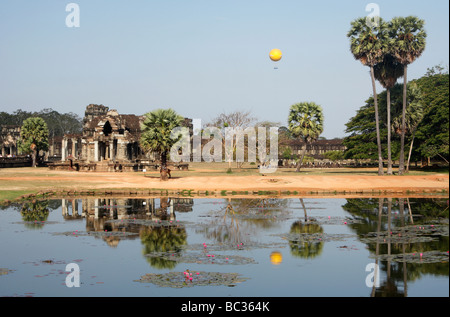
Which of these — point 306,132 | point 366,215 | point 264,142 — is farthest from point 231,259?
point 264,142

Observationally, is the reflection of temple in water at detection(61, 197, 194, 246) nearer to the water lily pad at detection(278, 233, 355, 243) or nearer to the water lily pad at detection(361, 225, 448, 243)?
the water lily pad at detection(278, 233, 355, 243)

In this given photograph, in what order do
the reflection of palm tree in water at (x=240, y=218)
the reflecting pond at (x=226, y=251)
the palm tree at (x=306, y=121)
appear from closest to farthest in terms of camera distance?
the reflecting pond at (x=226, y=251), the reflection of palm tree in water at (x=240, y=218), the palm tree at (x=306, y=121)

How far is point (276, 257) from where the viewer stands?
1667cm

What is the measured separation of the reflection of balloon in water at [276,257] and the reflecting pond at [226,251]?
0.10ft

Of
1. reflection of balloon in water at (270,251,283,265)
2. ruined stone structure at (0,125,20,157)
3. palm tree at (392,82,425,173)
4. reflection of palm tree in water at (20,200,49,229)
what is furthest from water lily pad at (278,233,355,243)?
ruined stone structure at (0,125,20,157)

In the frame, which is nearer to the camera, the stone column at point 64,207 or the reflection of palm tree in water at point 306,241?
the reflection of palm tree in water at point 306,241

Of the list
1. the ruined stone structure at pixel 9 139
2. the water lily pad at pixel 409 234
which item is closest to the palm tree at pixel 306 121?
the water lily pad at pixel 409 234

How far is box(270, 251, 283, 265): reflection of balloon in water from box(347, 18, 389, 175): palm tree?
151ft

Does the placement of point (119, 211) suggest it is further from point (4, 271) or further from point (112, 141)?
point (112, 141)

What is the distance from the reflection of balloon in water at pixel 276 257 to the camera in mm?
16056

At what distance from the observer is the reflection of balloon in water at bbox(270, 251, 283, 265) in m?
16.1

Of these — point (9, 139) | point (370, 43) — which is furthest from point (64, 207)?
point (9, 139)

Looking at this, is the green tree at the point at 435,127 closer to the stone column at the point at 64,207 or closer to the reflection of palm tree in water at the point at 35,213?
the stone column at the point at 64,207

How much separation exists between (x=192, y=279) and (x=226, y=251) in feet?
13.1
